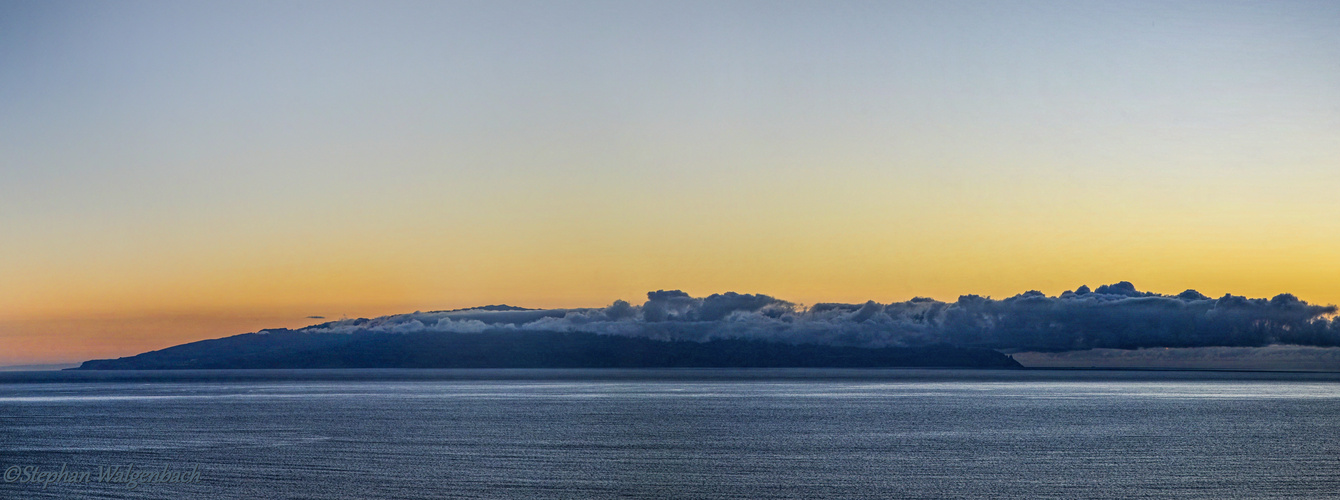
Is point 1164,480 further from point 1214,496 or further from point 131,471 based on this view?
point 131,471

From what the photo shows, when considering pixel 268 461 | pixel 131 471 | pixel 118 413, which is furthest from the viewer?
pixel 118 413

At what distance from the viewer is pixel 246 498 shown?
29.3 meters

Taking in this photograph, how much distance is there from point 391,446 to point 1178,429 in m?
48.7

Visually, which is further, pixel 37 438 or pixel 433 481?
pixel 37 438

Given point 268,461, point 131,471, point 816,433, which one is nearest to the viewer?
point 131,471

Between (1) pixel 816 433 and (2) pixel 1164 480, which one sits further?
(1) pixel 816 433

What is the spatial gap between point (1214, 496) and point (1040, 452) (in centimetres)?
1475

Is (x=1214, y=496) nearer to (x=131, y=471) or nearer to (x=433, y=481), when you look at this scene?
(x=433, y=481)

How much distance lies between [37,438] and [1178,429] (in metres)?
67.8

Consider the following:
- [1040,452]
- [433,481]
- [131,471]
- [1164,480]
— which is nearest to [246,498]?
[433,481]

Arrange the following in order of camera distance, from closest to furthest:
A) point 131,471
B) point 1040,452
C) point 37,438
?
point 131,471 < point 1040,452 < point 37,438

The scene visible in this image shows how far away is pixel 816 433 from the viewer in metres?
57.7

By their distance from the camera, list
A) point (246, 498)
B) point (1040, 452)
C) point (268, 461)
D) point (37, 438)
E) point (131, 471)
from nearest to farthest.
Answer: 1. point (246, 498)
2. point (131, 471)
3. point (268, 461)
4. point (1040, 452)
5. point (37, 438)

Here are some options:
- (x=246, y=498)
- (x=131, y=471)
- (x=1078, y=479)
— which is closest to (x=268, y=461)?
(x=131, y=471)
